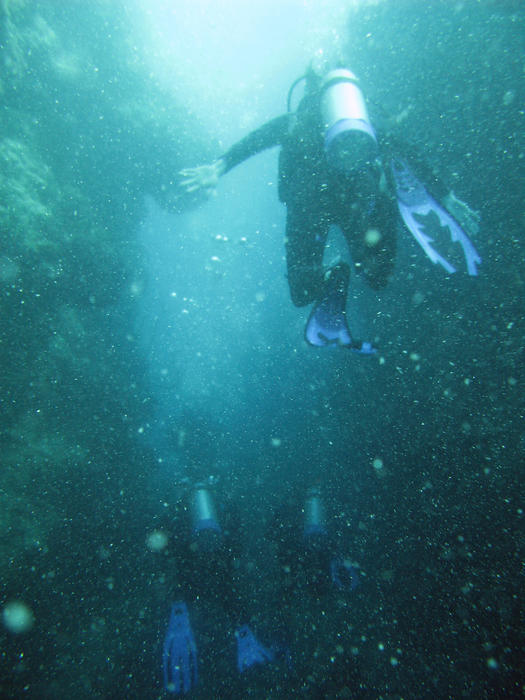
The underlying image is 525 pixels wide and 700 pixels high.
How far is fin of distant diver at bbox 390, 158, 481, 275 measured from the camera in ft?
9.80

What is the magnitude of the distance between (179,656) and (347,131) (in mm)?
7333

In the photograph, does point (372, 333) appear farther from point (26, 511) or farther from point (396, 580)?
point (26, 511)

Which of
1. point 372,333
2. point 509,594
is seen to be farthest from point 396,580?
point 372,333

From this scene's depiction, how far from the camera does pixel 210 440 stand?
8727mm

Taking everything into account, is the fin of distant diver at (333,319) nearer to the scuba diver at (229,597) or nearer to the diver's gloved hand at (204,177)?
the diver's gloved hand at (204,177)

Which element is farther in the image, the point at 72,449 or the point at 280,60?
the point at 280,60

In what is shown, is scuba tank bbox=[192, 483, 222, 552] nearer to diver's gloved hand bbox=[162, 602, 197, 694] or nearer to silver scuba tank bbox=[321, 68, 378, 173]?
diver's gloved hand bbox=[162, 602, 197, 694]

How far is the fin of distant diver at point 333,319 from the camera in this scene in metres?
2.96

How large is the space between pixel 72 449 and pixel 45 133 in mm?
5620

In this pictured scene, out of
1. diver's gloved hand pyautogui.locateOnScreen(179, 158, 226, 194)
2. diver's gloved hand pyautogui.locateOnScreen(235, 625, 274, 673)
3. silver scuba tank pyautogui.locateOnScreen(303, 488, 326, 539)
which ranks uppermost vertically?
diver's gloved hand pyautogui.locateOnScreen(179, 158, 226, 194)

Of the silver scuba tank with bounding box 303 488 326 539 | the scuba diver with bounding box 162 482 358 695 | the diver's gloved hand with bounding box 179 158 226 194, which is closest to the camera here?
the diver's gloved hand with bounding box 179 158 226 194

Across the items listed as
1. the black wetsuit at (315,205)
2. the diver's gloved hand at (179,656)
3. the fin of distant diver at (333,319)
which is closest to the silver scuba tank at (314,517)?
the diver's gloved hand at (179,656)

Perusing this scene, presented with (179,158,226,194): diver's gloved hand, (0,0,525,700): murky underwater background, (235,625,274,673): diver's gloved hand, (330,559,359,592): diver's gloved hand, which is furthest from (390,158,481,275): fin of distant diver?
(235,625,274,673): diver's gloved hand

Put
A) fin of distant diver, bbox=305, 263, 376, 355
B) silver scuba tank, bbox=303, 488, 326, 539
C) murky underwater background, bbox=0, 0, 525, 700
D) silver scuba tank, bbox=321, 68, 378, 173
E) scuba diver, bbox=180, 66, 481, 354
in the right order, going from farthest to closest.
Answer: silver scuba tank, bbox=303, 488, 326, 539 → murky underwater background, bbox=0, 0, 525, 700 → fin of distant diver, bbox=305, 263, 376, 355 → scuba diver, bbox=180, 66, 481, 354 → silver scuba tank, bbox=321, 68, 378, 173
